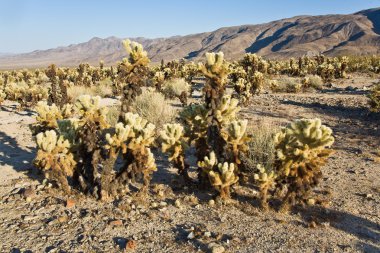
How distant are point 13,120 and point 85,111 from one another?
7.11m

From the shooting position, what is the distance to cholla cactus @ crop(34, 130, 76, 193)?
17.2 feet

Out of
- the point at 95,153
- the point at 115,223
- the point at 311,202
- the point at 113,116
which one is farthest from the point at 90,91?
the point at 311,202

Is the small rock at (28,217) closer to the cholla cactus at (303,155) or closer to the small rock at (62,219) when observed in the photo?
the small rock at (62,219)

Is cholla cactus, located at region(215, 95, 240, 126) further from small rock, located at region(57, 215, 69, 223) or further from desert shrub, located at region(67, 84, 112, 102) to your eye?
desert shrub, located at region(67, 84, 112, 102)

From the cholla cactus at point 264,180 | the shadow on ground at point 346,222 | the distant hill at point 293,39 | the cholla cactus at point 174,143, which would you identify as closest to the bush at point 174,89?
the cholla cactus at point 174,143

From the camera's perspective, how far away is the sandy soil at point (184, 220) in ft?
13.8

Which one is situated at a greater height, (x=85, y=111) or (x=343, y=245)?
(x=85, y=111)

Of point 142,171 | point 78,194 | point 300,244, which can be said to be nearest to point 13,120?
point 78,194

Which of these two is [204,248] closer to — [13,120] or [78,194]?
[78,194]

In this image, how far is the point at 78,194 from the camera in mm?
5543

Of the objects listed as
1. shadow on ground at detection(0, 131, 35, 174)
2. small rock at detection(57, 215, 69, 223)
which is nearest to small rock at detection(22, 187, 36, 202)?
small rock at detection(57, 215, 69, 223)

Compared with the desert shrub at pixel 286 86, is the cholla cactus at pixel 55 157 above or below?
above

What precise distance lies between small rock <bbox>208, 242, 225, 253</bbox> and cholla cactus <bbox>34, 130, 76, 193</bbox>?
253cm

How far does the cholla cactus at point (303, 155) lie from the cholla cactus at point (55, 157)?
3.13 metres
